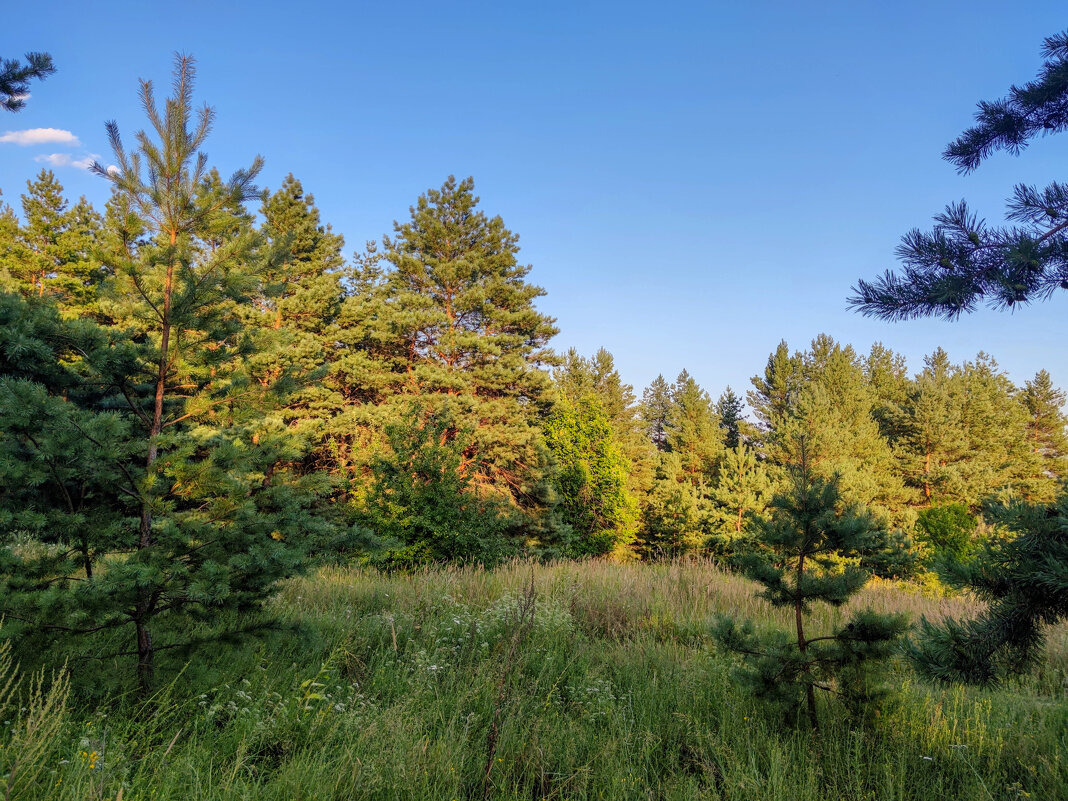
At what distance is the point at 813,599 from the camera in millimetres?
3469

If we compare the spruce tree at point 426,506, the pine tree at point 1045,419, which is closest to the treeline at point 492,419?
the spruce tree at point 426,506

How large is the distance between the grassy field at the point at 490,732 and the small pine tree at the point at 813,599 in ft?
1.12

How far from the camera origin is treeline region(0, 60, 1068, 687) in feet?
10.7

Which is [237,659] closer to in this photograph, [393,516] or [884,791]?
[884,791]

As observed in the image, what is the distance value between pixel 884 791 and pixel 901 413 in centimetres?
3409

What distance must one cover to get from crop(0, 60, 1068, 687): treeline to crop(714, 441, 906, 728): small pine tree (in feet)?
0.97

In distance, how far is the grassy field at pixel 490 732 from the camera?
260 cm

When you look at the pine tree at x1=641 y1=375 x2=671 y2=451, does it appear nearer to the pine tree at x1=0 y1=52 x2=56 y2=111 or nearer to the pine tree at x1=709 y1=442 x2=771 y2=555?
the pine tree at x1=709 y1=442 x2=771 y2=555

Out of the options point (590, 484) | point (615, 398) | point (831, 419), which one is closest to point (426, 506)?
point (590, 484)

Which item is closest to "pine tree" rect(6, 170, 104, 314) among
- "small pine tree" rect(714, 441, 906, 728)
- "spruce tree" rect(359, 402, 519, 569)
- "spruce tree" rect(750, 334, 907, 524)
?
"spruce tree" rect(359, 402, 519, 569)

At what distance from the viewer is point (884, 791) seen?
9.37 ft

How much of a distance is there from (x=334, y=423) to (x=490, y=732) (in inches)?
718

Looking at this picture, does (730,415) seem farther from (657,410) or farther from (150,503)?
(150,503)

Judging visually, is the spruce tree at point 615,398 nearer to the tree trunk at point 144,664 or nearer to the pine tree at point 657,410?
the pine tree at point 657,410
